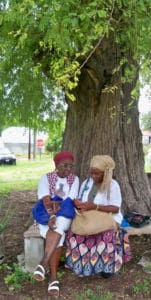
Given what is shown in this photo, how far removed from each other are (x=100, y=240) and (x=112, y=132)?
1975 millimetres

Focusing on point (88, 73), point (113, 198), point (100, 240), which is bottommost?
point (100, 240)

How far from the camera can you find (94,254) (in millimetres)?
4059

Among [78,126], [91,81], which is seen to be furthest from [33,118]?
[91,81]

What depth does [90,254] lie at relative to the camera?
4.08m

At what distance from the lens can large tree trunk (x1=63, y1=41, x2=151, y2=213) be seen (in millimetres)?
5445

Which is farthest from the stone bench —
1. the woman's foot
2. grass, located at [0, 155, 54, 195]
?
grass, located at [0, 155, 54, 195]

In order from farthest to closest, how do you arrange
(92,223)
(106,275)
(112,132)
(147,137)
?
(147,137) < (112,132) < (106,275) < (92,223)

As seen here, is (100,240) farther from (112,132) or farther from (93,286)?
(112,132)

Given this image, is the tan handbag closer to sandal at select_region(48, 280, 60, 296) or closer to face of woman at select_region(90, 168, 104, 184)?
face of woman at select_region(90, 168, 104, 184)

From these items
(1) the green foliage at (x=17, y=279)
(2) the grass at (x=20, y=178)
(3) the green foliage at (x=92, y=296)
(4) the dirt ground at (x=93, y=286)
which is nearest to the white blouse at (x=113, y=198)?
(4) the dirt ground at (x=93, y=286)

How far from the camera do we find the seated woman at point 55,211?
399cm

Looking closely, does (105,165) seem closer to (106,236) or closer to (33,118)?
(106,236)

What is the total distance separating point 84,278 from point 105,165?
1.24 metres

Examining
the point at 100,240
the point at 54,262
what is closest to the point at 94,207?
the point at 100,240
